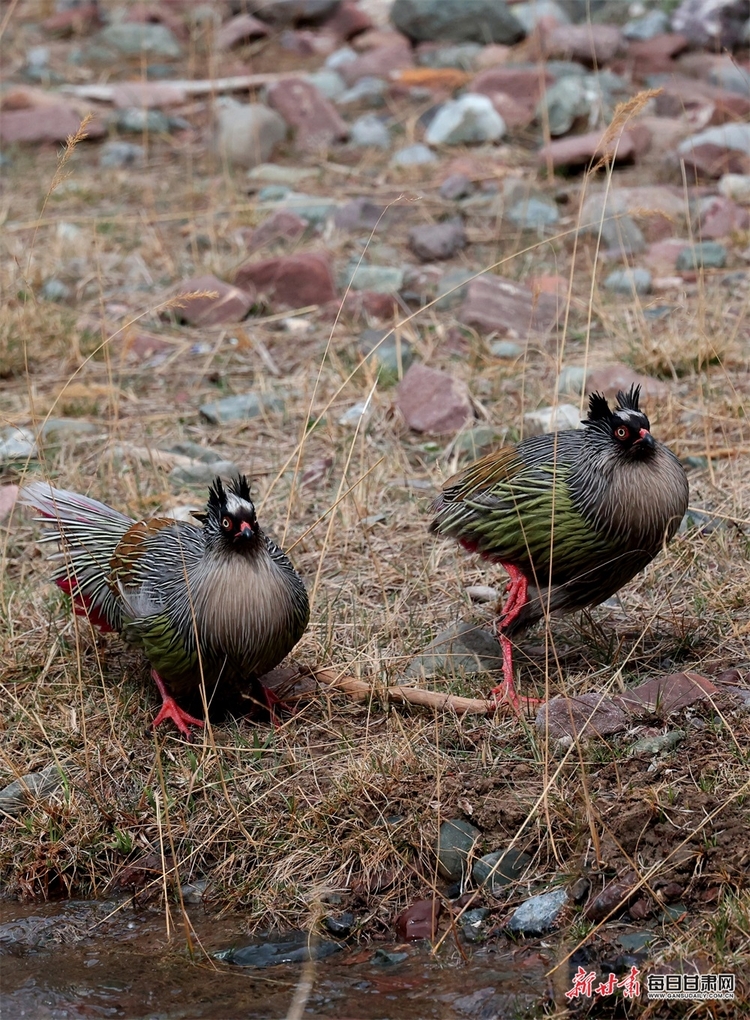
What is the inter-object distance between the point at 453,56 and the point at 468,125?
5.92ft

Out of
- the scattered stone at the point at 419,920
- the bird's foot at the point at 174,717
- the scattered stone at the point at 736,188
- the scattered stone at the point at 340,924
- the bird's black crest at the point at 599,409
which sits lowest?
the bird's foot at the point at 174,717

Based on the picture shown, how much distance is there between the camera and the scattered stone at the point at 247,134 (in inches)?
371

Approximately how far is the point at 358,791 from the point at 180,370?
3.46m

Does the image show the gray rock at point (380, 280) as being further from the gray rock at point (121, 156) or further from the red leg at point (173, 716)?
the red leg at point (173, 716)

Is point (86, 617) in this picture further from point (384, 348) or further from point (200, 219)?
point (200, 219)

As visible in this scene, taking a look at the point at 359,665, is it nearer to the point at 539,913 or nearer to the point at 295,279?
the point at 539,913

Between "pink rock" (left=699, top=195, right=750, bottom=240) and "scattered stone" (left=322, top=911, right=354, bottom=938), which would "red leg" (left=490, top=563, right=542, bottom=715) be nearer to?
"scattered stone" (left=322, top=911, right=354, bottom=938)

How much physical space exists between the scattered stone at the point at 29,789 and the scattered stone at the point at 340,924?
0.94 meters

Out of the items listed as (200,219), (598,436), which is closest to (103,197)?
(200,219)

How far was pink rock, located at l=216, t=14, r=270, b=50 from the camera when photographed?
11594 millimetres

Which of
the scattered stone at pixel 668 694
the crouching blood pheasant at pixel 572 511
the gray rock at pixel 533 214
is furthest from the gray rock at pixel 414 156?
the scattered stone at pixel 668 694

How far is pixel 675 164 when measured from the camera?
27.8 ft

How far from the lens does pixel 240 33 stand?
1159 centimetres

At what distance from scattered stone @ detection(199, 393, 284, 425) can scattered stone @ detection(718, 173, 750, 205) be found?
3.27m
